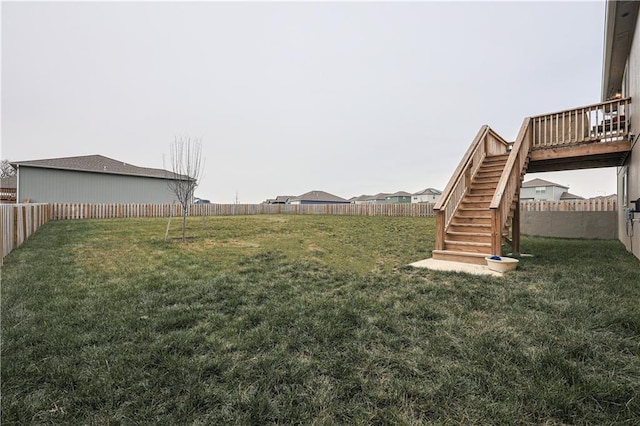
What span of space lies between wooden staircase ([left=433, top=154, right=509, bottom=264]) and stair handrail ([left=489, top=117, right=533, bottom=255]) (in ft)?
1.25

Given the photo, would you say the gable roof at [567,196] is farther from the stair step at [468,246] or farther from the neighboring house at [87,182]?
the neighboring house at [87,182]

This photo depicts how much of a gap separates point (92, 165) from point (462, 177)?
80.3 ft

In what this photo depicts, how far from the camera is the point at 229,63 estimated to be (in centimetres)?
1631

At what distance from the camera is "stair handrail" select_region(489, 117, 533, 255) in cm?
589

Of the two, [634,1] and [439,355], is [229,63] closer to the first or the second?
[634,1]

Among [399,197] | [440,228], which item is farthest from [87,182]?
[399,197]

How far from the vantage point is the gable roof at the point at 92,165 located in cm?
1866

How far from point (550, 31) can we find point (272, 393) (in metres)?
15.7

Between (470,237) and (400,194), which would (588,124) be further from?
(400,194)

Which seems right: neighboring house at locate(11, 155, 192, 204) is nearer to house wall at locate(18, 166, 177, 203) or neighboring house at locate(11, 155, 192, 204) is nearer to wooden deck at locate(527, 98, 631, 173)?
house wall at locate(18, 166, 177, 203)

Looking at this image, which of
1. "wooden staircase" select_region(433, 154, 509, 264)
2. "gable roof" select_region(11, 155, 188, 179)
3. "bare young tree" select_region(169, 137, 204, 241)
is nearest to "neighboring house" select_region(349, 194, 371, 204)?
"gable roof" select_region(11, 155, 188, 179)

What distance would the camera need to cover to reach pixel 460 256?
20.1 feet

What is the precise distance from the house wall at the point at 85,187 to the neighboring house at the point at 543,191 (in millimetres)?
41198

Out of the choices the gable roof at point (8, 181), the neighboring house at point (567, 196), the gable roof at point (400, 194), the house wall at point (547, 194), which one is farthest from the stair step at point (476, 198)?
the gable roof at point (400, 194)
